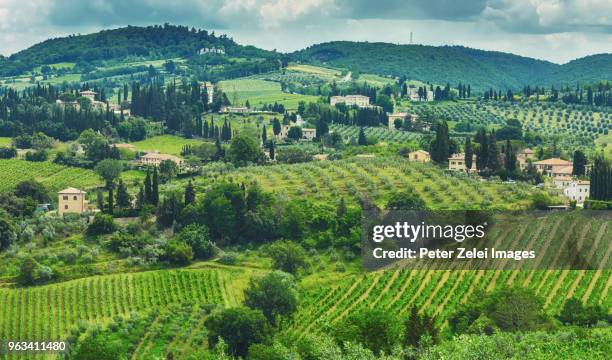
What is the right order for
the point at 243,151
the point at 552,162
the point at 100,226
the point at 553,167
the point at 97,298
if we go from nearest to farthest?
the point at 97,298
the point at 100,226
the point at 553,167
the point at 552,162
the point at 243,151

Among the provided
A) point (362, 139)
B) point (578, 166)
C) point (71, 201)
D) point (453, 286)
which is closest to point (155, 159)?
point (71, 201)

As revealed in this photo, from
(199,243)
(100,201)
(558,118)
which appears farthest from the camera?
(558,118)

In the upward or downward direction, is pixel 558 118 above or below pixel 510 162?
above

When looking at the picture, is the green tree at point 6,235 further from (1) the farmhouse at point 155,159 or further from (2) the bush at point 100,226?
(1) the farmhouse at point 155,159

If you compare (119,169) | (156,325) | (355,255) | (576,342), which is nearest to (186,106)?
(119,169)

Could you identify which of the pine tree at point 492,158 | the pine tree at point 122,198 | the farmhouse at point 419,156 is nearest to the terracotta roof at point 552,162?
the pine tree at point 492,158

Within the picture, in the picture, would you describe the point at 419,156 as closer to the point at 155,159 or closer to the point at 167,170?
the point at 167,170

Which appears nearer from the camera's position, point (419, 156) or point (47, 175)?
point (47, 175)

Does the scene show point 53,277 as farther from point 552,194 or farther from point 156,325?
point 552,194
